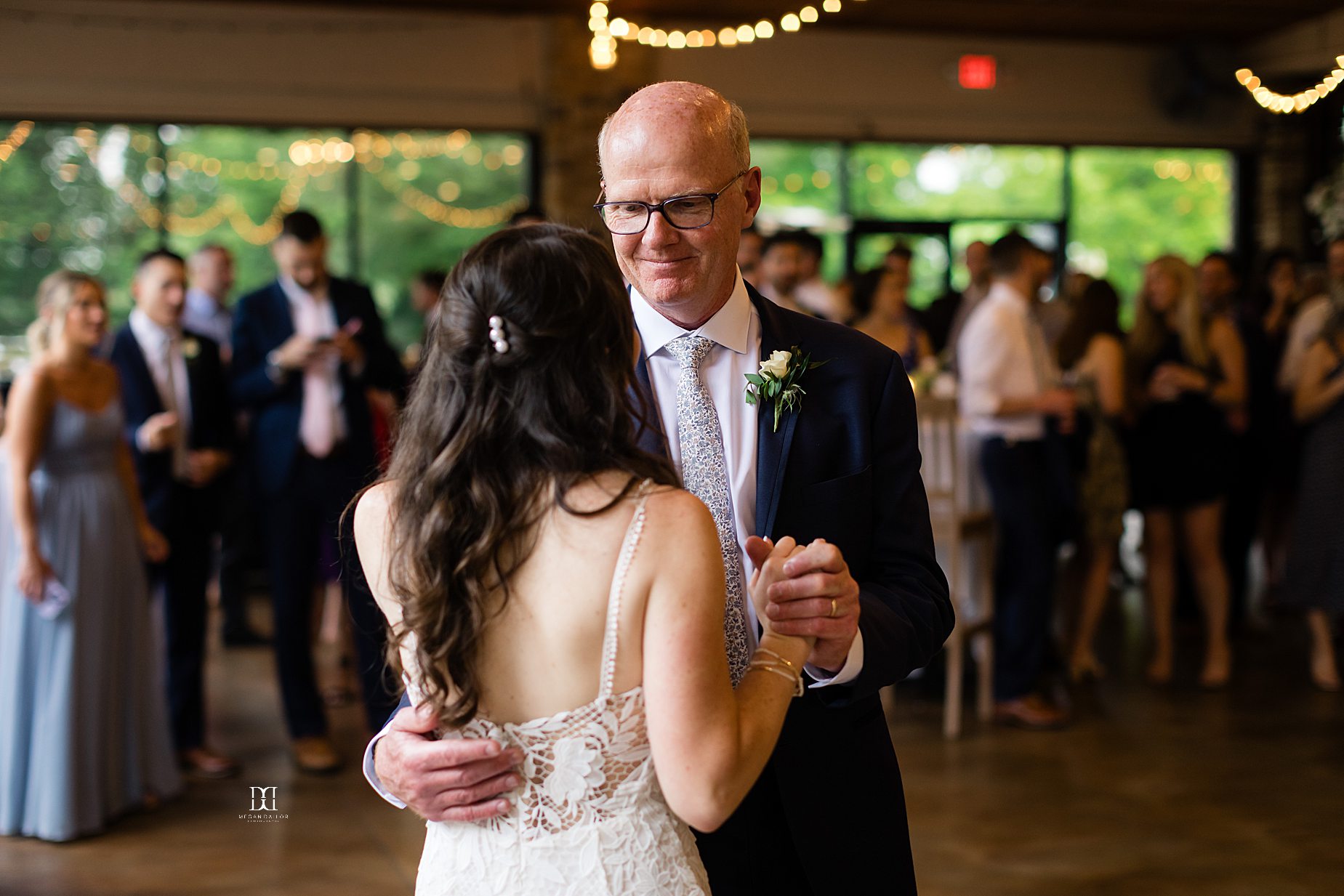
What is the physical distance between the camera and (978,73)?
9.52 m

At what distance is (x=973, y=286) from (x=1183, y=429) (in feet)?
6.62

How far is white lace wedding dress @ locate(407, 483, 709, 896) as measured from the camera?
4.43 feet

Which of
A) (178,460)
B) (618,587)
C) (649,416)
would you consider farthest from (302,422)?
(618,587)

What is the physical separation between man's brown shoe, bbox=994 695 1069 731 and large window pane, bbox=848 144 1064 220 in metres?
5.64

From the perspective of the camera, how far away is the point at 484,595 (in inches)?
51.5

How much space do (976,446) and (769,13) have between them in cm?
494

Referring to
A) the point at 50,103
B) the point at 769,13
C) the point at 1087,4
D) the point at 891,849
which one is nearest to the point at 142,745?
the point at 891,849

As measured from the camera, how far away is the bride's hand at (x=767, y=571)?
1.40 meters

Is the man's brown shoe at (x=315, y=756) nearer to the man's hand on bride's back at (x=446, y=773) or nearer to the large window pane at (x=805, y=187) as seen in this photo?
the man's hand on bride's back at (x=446, y=773)

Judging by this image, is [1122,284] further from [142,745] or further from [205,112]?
[142,745]

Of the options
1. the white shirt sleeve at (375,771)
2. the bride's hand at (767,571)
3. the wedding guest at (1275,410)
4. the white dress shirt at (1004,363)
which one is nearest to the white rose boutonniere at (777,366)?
the bride's hand at (767,571)

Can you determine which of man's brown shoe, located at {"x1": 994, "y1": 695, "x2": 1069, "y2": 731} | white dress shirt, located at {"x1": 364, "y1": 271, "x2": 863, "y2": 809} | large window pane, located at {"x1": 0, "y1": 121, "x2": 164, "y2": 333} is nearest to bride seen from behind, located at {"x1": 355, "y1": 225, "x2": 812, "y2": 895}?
white dress shirt, located at {"x1": 364, "y1": 271, "x2": 863, "y2": 809}

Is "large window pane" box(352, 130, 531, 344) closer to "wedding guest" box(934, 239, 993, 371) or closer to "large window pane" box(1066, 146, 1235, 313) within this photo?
"wedding guest" box(934, 239, 993, 371)

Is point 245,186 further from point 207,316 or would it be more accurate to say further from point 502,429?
point 502,429
